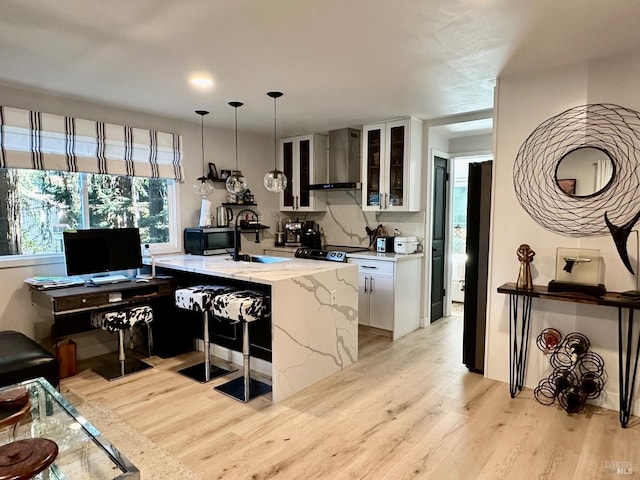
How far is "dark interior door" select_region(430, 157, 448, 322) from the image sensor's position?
15.8ft

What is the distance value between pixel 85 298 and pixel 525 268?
3350mm

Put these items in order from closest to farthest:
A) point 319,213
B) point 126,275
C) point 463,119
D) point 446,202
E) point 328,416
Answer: point 328,416
point 126,275
point 463,119
point 446,202
point 319,213

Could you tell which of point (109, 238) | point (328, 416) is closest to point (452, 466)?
point (328, 416)

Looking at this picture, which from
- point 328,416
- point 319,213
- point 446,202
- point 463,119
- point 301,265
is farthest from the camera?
point 319,213

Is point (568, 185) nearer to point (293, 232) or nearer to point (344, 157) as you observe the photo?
point (344, 157)

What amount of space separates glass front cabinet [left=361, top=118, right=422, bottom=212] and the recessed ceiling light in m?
2.06

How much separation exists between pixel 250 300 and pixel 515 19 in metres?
2.33

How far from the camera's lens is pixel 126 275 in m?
4.00

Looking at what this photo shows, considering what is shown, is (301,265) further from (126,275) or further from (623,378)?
(623,378)

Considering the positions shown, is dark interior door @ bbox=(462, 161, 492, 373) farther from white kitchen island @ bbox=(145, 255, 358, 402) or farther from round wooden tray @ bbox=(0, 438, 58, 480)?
round wooden tray @ bbox=(0, 438, 58, 480)

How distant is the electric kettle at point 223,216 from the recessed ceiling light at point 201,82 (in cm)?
182

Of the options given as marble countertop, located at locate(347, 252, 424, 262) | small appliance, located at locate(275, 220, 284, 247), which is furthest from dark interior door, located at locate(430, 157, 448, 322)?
small appliance, located at locate(275, 220, 284, 247)

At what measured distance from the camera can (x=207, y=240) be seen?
14.5 feet

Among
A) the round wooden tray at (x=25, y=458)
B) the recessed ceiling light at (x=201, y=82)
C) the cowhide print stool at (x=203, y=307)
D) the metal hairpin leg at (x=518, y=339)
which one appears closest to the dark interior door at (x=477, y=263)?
the metal hairpin leg at (x=518, y=339)
